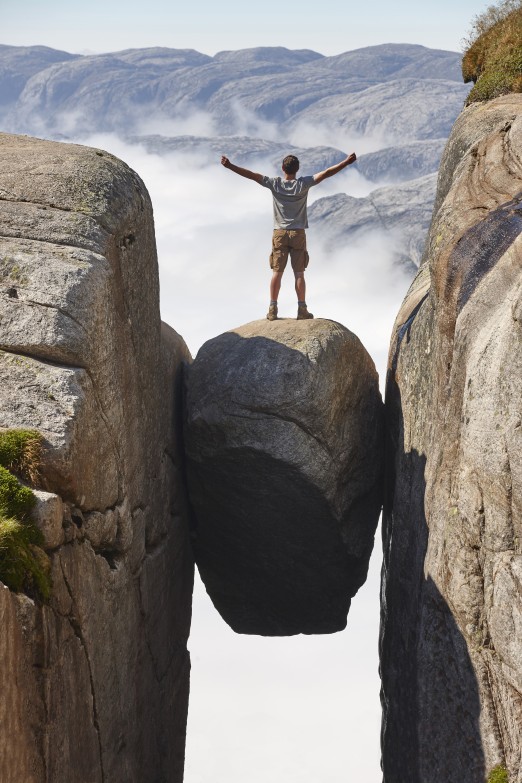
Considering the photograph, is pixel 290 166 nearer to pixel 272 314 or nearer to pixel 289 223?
pixel 289 223

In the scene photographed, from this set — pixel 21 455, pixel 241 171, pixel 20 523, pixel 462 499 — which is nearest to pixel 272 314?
pixel 241 171

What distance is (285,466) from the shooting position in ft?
70.5

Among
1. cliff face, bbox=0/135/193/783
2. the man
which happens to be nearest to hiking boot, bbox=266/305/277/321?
the man

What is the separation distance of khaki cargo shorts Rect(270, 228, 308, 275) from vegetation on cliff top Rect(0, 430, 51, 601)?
9905mm

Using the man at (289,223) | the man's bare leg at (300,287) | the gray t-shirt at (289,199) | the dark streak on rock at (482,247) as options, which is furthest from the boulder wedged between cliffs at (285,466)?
the dark streak on rock at (482,247)

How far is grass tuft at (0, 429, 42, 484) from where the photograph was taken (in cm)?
1405

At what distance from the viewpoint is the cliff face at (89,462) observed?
13.7m

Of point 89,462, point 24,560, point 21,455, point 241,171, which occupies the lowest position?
point 24,560

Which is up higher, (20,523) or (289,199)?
(289,199)

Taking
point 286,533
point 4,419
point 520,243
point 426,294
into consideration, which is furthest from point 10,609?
point 426,294

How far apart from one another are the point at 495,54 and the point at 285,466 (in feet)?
Result: 46.5

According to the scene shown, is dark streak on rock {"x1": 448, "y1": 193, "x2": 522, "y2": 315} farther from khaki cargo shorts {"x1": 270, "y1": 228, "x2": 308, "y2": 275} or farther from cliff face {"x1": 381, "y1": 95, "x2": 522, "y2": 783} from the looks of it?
khaki cargo shorts {"x1": 270, "y1": 228, "x2": 308, "y2": 275}

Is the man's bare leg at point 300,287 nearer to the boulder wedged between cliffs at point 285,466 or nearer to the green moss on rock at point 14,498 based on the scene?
the boulder wedged between cliffs at point 285,466

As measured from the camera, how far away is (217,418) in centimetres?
2178
